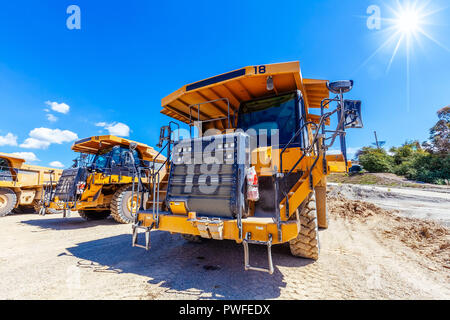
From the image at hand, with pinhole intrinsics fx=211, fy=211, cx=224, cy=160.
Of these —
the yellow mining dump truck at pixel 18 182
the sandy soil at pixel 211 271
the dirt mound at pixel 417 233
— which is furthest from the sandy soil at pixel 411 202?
the yellow mining dump truck at pixel 18 182

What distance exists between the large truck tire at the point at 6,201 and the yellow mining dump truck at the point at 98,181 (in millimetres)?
3671

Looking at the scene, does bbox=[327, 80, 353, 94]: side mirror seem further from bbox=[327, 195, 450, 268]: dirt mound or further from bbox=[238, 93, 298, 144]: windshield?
bbox=[327, 195, 450, 268]: dirt mound

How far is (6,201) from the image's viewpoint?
360 inches

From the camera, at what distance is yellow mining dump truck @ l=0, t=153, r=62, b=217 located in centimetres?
914

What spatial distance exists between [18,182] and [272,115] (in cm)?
1184

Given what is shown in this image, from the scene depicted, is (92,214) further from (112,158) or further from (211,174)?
(211,174)

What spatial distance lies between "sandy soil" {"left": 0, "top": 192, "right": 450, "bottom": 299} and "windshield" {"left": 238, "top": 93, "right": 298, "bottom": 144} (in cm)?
232

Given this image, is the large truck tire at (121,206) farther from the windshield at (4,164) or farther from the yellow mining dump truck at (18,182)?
the windshield at (4,164)

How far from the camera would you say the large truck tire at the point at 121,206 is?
281 inches

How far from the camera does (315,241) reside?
351 centimetres

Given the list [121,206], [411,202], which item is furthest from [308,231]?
[411,202]

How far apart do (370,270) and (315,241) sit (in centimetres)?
84

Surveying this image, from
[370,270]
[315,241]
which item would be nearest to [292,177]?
[315,241]
